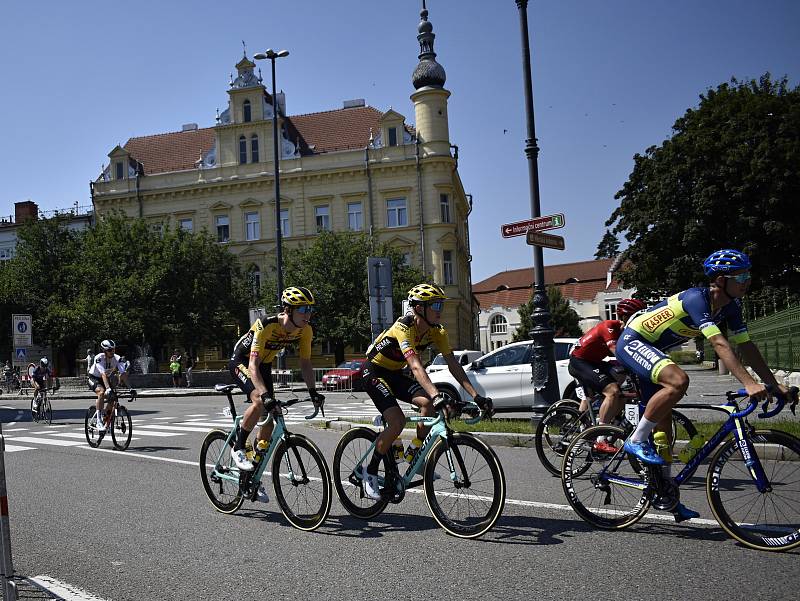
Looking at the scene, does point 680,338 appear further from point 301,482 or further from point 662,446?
point 301,482

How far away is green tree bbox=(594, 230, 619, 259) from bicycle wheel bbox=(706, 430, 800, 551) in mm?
38872

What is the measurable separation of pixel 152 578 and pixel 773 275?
120ft

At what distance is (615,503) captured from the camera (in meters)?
6.14

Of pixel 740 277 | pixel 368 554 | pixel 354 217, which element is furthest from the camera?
pixel 354 217

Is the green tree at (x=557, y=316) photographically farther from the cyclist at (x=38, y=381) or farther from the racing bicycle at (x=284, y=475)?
the racing bicycle at (x=284, y=475)

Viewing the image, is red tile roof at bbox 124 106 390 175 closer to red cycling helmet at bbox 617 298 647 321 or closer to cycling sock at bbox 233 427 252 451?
red cycling helmet at bbox 617 298 647 321

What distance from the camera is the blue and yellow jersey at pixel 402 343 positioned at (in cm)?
641

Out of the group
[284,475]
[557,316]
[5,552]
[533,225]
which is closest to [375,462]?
[284,475]

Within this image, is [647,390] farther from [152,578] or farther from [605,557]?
→ [152,578]

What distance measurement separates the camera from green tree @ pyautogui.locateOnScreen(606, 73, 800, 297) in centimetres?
3494

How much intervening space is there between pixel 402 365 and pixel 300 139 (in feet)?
184

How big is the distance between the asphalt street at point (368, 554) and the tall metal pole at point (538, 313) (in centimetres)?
408

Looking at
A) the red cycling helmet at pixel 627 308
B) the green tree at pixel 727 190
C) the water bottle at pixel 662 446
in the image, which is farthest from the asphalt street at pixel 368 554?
the green tree at pixel 727 190

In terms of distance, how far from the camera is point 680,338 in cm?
599
